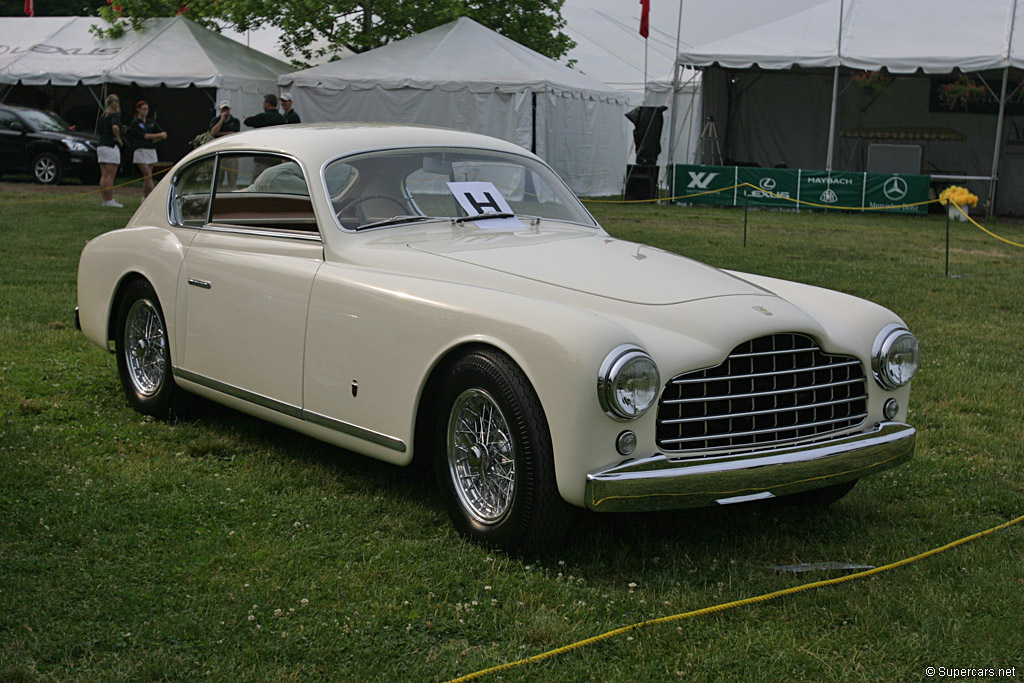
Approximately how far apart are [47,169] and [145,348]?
60.6ft

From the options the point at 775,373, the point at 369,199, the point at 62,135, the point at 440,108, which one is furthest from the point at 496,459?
the point at 62,135

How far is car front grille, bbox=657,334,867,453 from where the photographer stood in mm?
3678

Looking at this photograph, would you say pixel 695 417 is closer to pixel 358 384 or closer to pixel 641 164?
pixel 358 384

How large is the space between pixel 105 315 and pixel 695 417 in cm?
361

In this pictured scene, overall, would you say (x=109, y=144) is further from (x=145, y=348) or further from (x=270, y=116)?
(x=145, y=348)

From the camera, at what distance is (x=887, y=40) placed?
73.6ft

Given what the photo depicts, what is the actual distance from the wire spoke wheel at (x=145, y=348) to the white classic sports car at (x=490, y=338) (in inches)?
→ 0.6

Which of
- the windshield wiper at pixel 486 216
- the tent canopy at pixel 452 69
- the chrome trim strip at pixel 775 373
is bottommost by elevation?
the chrome trim strip at pixel 775 373

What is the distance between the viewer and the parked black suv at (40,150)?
2202cm

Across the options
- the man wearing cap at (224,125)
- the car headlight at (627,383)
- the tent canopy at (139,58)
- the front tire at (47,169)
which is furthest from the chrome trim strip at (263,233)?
the tent canopy at (139,58)

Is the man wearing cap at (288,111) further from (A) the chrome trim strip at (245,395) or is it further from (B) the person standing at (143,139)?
(A) the chrome trim strip at (245,395)

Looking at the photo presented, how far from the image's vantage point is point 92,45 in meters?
25.0

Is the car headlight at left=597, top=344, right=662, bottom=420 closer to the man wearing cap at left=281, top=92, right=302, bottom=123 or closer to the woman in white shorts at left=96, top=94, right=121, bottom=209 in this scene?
the man wearing cap at left=281, top=92, right=302, bottom=123

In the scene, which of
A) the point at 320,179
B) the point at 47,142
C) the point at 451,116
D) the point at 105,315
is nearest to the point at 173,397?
the point at 105,315
